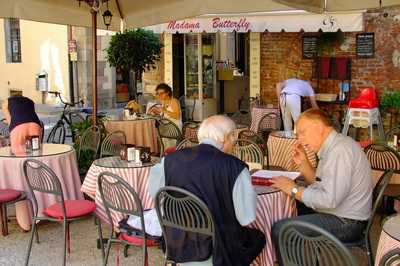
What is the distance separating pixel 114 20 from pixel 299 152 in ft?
15.6

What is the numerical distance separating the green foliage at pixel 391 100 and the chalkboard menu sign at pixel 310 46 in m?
1.74

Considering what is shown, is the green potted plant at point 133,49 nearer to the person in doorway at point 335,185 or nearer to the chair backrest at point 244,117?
the chair backrest at point 244,117

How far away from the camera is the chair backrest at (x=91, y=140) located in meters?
7.31

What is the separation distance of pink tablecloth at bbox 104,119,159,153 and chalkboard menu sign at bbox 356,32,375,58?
415cm

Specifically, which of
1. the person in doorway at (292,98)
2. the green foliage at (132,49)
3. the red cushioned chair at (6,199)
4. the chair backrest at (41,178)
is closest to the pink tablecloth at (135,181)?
the chair backrest at (41,178)

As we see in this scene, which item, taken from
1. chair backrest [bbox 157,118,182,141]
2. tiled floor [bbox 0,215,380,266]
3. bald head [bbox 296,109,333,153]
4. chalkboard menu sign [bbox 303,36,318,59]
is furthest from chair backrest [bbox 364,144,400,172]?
chalkboard menu sign [bbox 303,36,318,59]

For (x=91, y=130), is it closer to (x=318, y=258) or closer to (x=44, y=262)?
(x=44, y=262)

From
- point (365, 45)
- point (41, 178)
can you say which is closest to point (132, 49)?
point (365, 45)

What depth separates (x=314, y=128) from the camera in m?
3.87

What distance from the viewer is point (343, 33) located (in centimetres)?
1073

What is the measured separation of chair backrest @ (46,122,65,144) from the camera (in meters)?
10.2

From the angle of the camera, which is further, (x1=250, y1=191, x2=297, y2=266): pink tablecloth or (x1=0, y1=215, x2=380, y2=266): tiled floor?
(x1=0, y1=215, x2=380, y2=266): tiled floor

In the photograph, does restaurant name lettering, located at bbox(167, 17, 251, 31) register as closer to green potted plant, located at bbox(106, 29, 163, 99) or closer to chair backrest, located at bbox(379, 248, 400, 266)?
green potted plant, located at bbox(106, 29, 163, 99)

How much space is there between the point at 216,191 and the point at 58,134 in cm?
779
